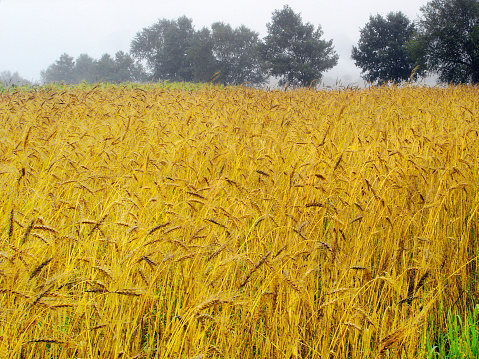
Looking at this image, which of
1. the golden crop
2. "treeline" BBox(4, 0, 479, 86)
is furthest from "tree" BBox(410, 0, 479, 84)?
the golden crop

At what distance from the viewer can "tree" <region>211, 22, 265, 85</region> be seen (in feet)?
171

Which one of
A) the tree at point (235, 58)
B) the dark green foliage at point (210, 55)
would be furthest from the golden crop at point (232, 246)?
the tree at point (235, 58)

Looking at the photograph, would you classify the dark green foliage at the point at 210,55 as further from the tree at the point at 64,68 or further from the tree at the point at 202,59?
the tree at the point at 64,68

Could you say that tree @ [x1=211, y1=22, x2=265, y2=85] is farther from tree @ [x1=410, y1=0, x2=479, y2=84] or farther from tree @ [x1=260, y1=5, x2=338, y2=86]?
tree @ [x1=410, y1=0, x2=479, y2=84]

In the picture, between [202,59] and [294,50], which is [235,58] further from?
[294,50]

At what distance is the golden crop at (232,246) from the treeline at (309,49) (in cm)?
1774

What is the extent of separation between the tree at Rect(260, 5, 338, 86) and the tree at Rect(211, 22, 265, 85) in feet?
23.4

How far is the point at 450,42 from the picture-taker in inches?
984

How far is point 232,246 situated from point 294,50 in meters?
44.9

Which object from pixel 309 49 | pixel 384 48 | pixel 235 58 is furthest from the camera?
pixel 235 58

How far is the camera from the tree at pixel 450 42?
976 inches

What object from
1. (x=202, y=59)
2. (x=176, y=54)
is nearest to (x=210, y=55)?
(x=202, y=59)

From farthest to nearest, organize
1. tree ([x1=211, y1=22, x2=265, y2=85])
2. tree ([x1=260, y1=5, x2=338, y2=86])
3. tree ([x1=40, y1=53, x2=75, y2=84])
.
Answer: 1. tree ([x1=40, y1=53, x2=75, y2=84])
2. tree ([x1=211, y1=22, x2=265, y2=85])
3. tree ([x1=260, y1=5, x2=338, y2=86])

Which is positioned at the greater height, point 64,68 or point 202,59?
point 64,68
